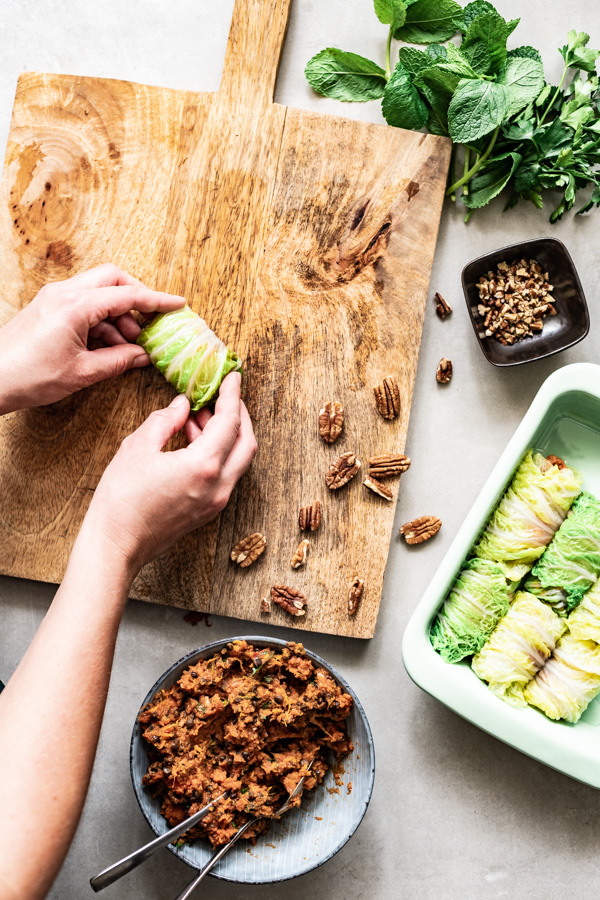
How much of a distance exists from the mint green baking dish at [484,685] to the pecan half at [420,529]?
0.24 meters

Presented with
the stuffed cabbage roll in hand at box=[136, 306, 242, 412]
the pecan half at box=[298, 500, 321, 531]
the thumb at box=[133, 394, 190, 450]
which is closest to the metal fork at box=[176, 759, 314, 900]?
the pecan half at box=[298, 500, 321, 531]

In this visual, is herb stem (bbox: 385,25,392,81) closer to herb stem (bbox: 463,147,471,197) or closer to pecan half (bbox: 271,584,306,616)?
herb stem (bbox: 463,147,471,197)

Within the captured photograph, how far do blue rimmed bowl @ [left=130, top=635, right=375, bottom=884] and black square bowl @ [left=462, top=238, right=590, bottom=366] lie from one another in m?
1.24

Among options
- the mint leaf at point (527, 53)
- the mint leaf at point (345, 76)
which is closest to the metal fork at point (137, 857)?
the mint leaf at point (345, 76)

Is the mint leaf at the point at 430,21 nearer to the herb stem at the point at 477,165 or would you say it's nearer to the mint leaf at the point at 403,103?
the mint leaf at the point at 403,103

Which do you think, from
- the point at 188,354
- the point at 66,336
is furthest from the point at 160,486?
the point at 66,336

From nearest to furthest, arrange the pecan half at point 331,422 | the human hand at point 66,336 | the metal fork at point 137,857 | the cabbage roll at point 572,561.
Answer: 1. the metal fork at point 137,857
2. the human hand at point 66,336
3. the cabbage roll at point 572,561
4. the pecan half at point 331,422

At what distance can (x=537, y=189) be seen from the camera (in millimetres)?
2270

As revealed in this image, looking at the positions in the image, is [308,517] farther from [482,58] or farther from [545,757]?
[482,58]

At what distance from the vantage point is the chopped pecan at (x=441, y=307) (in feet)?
7.54

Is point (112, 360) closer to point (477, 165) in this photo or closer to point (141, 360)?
point (141, 360)

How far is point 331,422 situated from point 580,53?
1.52 m

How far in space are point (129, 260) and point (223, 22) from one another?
3.14ft

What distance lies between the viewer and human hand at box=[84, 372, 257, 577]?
5.89 ft
